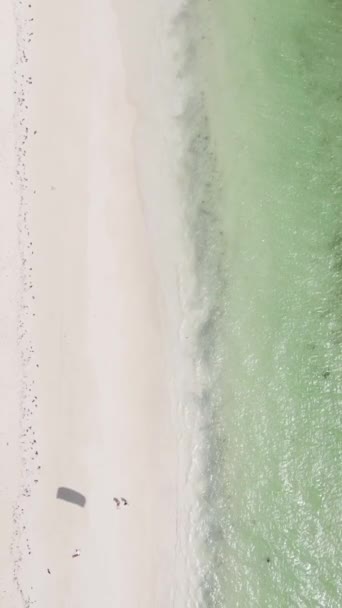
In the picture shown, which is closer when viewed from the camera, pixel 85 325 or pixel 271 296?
pixel 85 325

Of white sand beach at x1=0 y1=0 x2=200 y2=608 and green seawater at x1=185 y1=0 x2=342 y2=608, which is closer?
white sand beach at x1=0 y1=0 x2=200 y2=608

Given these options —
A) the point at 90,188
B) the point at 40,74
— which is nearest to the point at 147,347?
the point at 90,188

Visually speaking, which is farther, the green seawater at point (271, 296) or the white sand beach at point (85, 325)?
the green seawater at point (271, 296)

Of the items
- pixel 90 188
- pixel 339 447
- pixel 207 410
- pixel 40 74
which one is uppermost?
pixel 40 74

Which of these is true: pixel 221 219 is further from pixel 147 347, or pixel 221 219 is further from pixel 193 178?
pixel 147 347
